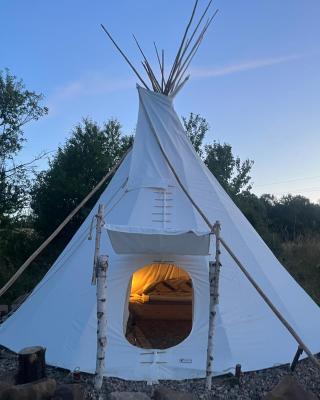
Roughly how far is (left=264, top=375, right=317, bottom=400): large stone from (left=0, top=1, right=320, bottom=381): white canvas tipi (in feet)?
2.76

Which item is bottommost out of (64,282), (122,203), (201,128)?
(64,282)

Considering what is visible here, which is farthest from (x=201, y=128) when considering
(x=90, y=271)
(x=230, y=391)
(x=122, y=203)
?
(x=230, y=391)

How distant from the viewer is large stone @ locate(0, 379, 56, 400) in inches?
124

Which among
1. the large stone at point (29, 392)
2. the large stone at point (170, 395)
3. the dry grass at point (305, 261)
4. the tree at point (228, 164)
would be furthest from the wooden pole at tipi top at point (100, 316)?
the tree at point (228, 164)

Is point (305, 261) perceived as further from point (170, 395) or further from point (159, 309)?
point (170, 395)

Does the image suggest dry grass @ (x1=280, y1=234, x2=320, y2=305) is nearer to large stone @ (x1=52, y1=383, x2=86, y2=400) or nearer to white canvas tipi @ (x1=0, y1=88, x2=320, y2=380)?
white canvas tipi @ (x1=0, y1=88, x2=320, y2=380)

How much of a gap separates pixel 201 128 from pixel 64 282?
396 inches

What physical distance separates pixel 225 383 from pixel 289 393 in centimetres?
81

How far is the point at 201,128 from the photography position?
1408cm

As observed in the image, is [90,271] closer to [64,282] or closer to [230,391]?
[64,282]

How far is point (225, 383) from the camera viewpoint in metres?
3.87

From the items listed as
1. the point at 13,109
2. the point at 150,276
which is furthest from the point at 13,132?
the point at 150,276

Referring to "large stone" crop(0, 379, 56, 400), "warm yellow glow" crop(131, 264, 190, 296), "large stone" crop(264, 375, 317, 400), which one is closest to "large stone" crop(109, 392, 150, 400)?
"large stone" crop(0, 379, 56, 400)

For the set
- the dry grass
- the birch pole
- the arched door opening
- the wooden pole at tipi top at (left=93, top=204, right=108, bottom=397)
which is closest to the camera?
the wooden pole at tipi top at (left=93, top=204, right=108, bottom=397)
